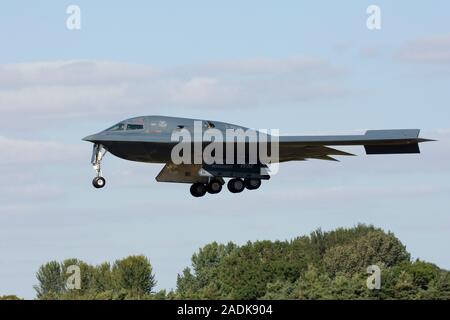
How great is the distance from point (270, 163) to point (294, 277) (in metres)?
61.0

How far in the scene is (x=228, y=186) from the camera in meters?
56.4

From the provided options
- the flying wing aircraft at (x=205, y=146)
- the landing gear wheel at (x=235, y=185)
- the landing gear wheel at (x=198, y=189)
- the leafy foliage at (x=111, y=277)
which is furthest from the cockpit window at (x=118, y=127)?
the leafy foliage at (x=111, y=277)

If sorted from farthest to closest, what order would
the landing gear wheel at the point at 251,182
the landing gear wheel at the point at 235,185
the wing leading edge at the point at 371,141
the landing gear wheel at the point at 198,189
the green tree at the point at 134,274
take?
1. the green tree at the point at 134,274
2. the landing gear wheel at the point at 198,189
3. the landing gear wheel at the point at 251,182
4. the landing gear wheel at the point at 235,185
5. the wing leading edge at the point at 371,141

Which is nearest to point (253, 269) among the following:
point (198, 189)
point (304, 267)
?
point (304, 267)

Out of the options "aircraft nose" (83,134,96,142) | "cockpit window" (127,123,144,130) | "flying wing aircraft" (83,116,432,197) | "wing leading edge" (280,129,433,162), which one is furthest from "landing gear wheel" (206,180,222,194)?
"aircraft nose" (83,134,96,142)

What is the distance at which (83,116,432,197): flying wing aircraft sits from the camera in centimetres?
5466

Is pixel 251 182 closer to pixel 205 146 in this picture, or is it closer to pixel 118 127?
pixel 205 146

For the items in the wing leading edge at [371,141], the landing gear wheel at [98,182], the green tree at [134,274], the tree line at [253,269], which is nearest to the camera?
the landing gear wheel at [98,182]

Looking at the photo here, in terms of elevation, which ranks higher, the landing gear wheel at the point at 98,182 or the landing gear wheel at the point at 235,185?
the landing gear wheel at the point at 235,185

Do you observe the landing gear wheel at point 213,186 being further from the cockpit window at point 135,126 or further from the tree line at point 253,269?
the tree line at point 253,269

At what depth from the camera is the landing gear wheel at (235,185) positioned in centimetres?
5622

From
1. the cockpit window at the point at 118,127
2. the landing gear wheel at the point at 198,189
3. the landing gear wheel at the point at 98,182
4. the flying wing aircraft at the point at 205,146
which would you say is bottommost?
the landing gear wheel at the point at 98,182

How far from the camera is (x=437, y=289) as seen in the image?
301 feet
